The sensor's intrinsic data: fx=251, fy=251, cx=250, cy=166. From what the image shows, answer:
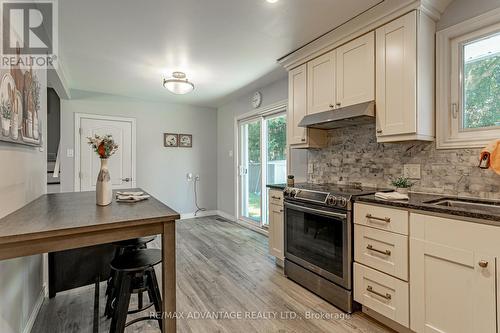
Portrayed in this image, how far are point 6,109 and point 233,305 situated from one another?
2.03 meters

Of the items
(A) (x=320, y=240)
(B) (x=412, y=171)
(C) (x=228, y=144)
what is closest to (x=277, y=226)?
(A) (x=320, y=240)

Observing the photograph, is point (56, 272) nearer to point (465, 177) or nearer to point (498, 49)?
point (465, 177)

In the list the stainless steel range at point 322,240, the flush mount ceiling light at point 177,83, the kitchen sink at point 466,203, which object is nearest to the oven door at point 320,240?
the stainless steel range at point 322,240

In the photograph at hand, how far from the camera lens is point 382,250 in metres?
1.83

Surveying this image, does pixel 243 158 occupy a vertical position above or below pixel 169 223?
above

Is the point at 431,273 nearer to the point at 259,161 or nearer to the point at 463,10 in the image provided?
the point at 463,10

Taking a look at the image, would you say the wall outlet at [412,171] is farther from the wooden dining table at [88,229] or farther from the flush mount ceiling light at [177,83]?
the flush mount ceiling light at [177,83]

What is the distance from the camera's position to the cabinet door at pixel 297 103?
2.82 metres

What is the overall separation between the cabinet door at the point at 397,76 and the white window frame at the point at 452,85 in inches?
11.7

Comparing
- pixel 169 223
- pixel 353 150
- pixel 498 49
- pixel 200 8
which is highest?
pixel 200 8

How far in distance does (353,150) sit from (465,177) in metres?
0.98

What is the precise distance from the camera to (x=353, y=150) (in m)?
2.68

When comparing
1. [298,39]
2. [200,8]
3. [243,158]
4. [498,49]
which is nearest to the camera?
[498,49]

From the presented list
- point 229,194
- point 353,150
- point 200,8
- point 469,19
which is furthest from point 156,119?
point 469,19
